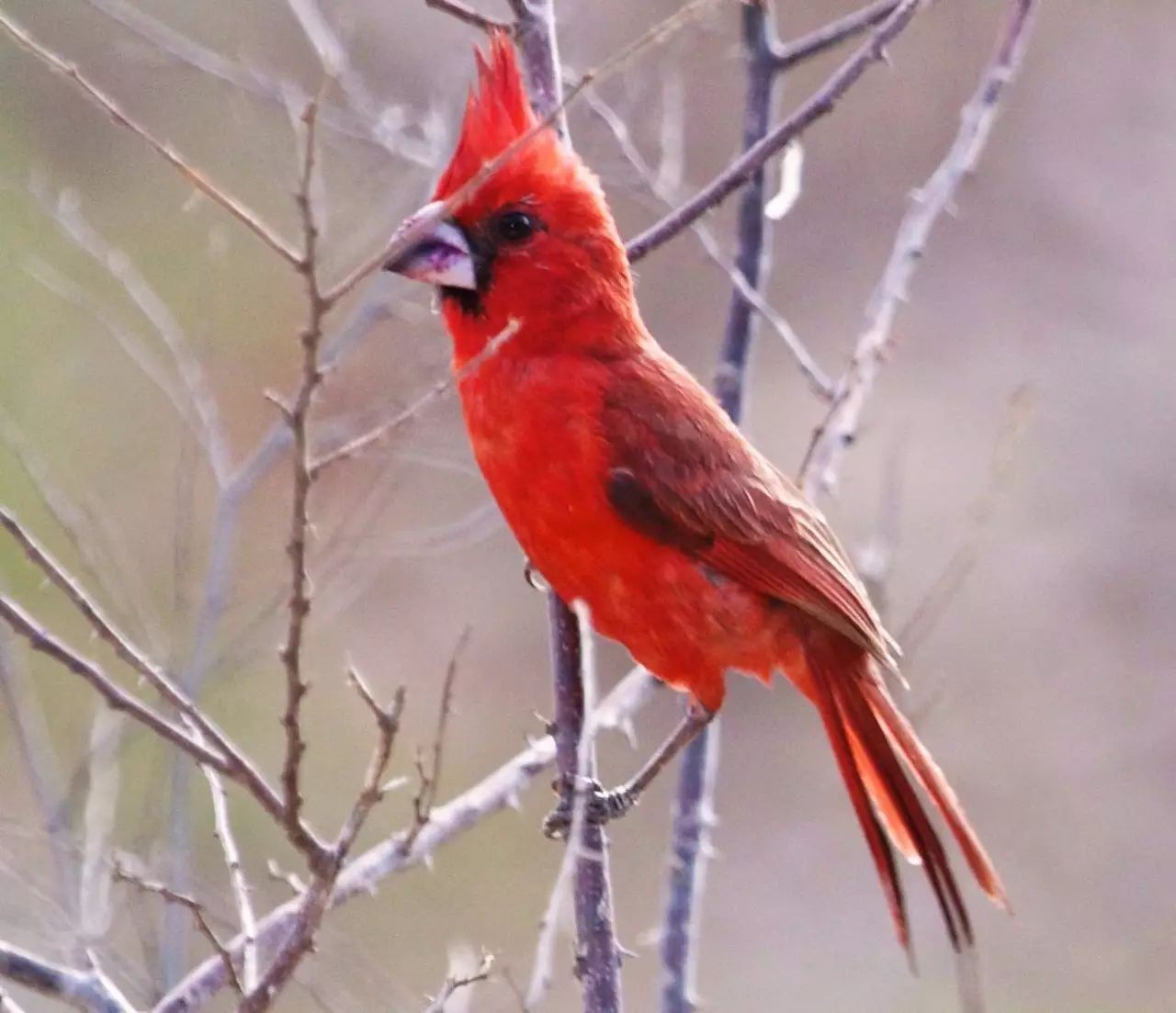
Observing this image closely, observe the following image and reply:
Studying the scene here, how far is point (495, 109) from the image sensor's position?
81.7 inches

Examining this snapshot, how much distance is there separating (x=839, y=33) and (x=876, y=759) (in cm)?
108

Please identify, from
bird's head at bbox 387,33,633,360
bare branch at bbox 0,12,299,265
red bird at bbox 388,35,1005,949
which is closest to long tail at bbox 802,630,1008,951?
red bird at bbox 388,35,1005,949

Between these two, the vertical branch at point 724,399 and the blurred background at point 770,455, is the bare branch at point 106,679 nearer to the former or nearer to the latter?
the vertical branch at point 724,399

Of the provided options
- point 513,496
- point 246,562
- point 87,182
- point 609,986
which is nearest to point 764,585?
point 513,496

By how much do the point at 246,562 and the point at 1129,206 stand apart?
4.76 meters

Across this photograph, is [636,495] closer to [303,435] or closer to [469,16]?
[469,16]

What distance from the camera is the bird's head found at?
2.24 m

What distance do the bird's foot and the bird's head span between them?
64 centimetres

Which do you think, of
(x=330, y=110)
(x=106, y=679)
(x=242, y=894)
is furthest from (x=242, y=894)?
(x=330, y=110)

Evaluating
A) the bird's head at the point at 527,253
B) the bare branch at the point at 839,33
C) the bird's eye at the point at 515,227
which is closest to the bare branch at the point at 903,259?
the bare branch at the point at 839,33

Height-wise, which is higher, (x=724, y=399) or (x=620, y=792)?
(x=724, y=399)

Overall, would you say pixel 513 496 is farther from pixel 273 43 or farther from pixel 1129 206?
pixel 1129 206

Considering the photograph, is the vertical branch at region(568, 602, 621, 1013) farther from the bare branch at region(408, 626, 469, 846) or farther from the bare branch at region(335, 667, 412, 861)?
the bare branch at region(335, 667, 412, 861)

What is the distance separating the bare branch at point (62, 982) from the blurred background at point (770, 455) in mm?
2438
